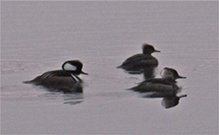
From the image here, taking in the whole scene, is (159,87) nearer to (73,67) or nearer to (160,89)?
(160,89)

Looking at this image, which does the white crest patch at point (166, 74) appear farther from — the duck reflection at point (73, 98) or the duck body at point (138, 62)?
the duck body at point (138, 62)

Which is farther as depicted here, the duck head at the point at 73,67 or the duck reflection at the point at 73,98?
the duck head at the point at 73,67

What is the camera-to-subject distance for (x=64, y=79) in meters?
20.1

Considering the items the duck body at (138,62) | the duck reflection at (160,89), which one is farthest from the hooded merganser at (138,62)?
the duck reflection at (160,89)

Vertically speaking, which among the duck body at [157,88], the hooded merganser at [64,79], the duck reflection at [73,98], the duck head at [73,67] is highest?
the duck head at [73,67]

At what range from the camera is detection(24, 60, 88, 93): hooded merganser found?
19.6 meters

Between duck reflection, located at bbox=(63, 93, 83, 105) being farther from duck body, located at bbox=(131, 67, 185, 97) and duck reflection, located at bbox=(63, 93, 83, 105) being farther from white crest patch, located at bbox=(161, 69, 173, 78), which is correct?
white crest patch, located at bbox=(161, 69, 173, 78)

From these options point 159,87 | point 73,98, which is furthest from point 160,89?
point 73,98

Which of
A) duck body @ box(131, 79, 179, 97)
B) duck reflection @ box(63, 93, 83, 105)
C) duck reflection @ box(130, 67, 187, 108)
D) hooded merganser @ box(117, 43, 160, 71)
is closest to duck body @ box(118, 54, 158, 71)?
hooded merganser @ box(117, 43, 160, 71)

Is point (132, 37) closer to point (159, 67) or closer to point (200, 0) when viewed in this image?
point (159, 67)

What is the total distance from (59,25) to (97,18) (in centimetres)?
221

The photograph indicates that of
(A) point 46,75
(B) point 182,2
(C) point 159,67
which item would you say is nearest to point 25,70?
(A) point 46,75

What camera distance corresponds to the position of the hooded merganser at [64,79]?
19641 mm

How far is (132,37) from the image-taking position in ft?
94.0
